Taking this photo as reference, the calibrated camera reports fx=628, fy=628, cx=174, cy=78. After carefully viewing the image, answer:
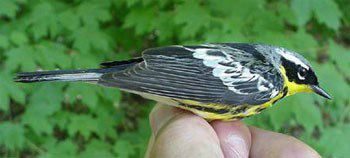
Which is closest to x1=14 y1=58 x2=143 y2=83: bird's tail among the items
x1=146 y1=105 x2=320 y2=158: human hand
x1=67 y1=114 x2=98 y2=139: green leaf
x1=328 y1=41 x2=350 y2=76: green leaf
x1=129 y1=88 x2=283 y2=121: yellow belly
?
x1=129 y1=88 x2=283 y2=121: yellow belly

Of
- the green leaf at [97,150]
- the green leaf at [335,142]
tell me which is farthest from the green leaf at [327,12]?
the green leaf at [97,150]

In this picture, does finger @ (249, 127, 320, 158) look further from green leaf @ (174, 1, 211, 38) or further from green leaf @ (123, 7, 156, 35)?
green leaf @ (123, 7, 156, 35)

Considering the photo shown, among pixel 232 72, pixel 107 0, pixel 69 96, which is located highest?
pixel 107 0

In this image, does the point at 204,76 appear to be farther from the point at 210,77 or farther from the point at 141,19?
the point at 141,19

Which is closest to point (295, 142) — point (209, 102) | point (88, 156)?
point (209, 102)

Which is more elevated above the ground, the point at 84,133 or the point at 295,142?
the point at 295,142

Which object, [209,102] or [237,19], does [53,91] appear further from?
[209,102]

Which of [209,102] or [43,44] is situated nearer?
[209,102]
